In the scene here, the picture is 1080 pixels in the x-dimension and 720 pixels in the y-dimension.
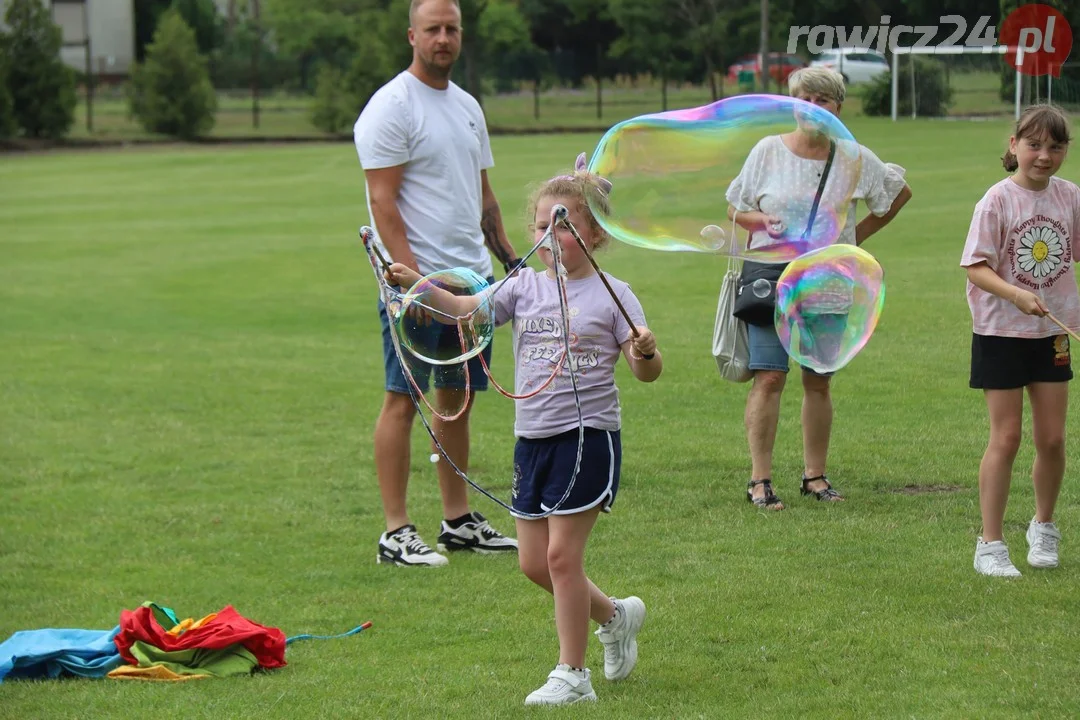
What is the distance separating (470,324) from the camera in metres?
5.01

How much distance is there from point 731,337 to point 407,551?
1.89 m

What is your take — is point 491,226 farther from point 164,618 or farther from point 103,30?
point 103,30

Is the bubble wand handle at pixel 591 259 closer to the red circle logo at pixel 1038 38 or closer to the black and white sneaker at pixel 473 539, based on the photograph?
the black and white sneaker at pixel 473 539

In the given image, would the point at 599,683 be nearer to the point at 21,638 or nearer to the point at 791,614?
the point at 791,614

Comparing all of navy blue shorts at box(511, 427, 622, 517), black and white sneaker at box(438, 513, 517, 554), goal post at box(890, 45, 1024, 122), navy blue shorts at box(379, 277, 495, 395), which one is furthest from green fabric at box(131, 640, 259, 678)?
goal post at box(890, 45, 1024, 122)

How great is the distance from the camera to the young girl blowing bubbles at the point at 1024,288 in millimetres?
5547

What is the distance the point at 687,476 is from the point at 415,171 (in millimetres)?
2344

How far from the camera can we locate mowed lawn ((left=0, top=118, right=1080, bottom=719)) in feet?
15.7

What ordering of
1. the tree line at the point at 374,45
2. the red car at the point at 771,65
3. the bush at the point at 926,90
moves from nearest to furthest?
the bush at the point at 926,90 → the tree line at the point at 374,45 → the red car at the point at 771,65

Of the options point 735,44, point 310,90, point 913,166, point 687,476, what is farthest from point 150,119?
point 687,476

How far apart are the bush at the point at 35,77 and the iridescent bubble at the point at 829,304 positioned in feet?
139

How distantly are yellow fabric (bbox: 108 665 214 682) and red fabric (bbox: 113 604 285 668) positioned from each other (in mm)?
72

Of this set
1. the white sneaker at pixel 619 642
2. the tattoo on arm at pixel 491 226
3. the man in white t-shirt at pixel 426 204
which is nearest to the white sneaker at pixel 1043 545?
the white sneaker at pixel 619 642

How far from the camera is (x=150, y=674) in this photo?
520 centimetres
